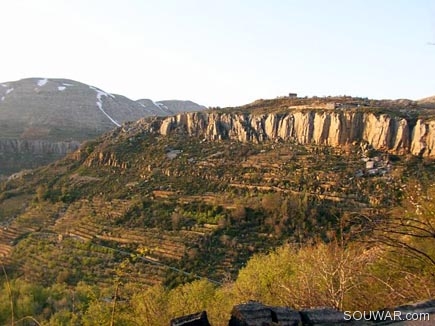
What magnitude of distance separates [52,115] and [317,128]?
73628 mm

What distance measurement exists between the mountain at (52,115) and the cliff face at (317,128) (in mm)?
32042

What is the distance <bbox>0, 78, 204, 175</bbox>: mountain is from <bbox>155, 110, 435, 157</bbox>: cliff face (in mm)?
32042

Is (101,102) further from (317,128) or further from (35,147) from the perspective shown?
(317,128)

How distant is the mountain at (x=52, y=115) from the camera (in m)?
64.5

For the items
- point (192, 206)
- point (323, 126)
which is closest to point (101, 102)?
point (323, 126)

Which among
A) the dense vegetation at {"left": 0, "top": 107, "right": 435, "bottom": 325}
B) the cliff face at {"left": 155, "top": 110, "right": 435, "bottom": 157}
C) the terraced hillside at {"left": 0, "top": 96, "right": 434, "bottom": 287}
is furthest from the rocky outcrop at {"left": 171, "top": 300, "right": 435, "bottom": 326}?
the cliff face at {"left": 155, "top": 110, "right": 435, "bottom": 157}

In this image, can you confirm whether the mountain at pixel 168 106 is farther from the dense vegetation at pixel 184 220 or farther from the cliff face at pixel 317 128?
the dense vegetation at pixel 184 220

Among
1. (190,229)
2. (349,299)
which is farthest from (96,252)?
(349,299)

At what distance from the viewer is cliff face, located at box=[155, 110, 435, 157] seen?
27.4 metres

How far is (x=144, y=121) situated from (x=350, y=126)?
22.0 meters

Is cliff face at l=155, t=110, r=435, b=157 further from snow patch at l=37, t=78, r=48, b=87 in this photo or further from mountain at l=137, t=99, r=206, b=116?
snow patch at l=37, t=78, r=48, b=87

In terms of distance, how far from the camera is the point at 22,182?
42500 millimetres

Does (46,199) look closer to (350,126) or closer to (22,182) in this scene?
(22,182)

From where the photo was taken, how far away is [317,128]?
31.5 meters
